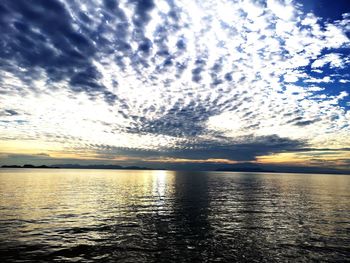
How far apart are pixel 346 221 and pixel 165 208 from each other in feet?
100

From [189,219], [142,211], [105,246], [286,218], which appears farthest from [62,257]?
[286,218]

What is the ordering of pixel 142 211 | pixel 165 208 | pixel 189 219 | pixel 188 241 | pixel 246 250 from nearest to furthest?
pixel 246 250, pixel 188 241, pixel 189 219, pixel 142 211, pixel 165 208

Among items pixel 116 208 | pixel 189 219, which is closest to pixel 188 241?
pixel 189 219

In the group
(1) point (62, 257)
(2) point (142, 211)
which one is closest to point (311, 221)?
(2) point (142, 211)

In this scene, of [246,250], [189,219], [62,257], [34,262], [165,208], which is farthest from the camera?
[165,208]

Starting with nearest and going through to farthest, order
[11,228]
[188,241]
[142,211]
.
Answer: [188,241]
[11,228]
[142,211]

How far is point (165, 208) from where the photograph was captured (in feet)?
171

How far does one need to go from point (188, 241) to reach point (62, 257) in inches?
503

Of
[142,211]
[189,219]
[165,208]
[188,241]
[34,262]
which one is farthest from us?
[165,208]

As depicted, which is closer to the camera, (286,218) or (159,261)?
(159,261)

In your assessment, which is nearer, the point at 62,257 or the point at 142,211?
the point at 62,257

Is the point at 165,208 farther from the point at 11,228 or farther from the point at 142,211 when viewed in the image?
the point at 11,228

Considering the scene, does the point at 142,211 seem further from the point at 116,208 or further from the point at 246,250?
the point at 246,250

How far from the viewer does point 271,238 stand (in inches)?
1226
